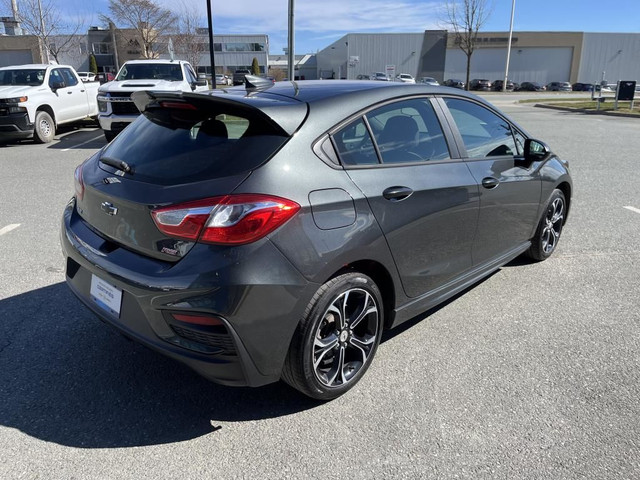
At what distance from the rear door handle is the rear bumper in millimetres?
718

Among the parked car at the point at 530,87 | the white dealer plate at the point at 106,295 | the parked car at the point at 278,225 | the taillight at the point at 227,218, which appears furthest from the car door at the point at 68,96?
the parked car at the point at 530,87

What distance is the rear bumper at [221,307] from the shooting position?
217 cm

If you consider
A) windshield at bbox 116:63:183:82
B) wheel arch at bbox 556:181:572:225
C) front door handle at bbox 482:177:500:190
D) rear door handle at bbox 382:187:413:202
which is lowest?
wheel arch at bbox 556:181:572:225

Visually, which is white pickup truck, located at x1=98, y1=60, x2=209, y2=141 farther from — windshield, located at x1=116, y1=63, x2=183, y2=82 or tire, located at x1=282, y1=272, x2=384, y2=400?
tire, located at x1=282, y1=272, x2=384, y2=400

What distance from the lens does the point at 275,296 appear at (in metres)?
2.26

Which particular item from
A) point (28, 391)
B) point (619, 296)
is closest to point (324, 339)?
point (28, 391)

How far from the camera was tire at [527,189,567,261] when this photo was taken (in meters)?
4.57

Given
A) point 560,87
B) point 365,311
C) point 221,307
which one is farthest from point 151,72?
point 560,87

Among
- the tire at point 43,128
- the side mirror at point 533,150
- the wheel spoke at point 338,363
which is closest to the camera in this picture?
the wheel spoke at point 338,363

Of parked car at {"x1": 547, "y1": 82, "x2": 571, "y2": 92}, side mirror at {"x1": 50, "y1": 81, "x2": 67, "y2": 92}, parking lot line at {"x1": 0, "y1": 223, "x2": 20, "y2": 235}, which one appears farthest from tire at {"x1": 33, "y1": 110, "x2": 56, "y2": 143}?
parked car at {"x1": 547, "y1": 82, "x2": 571, "y2": 92}

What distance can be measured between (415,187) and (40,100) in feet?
39.0

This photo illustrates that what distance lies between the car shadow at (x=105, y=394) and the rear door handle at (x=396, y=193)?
120 cm

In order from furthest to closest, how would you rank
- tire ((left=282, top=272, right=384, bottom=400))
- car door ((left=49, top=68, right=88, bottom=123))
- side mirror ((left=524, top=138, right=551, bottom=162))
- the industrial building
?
the industrial building < car door ((left=49, top=68, right=88, bottom=123)) < side mirror ((left=524, top=138, right=551, bottom=162)) < tire ((left=282, top=272, right=384, bottom=400))

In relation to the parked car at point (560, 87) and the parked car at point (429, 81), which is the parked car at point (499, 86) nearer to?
the parked car at point (560, 87)
